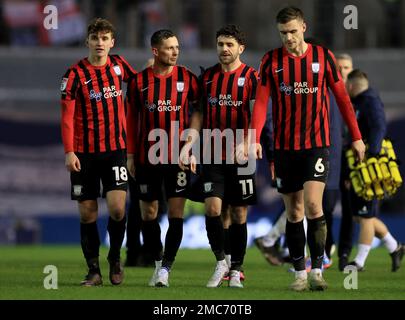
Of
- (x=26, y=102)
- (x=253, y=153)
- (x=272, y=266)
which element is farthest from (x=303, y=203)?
(x=26, y=102)

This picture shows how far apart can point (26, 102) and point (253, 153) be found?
13709 mm

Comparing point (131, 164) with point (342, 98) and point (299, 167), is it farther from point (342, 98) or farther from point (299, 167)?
point (342, 98)

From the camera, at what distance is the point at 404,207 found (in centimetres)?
1855

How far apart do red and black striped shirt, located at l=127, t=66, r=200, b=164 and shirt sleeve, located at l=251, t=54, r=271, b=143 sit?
58cm

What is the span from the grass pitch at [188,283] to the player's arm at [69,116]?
93 cm

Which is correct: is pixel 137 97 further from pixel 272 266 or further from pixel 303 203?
pixel 272 266

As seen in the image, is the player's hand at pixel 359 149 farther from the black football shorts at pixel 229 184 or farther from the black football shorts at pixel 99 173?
the black football shorts at pixel 99 173

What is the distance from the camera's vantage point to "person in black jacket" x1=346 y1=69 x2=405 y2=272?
11047mm

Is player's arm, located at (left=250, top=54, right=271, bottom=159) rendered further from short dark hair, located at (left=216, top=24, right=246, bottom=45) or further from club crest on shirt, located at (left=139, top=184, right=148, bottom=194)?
club crest on shirt, located at (left=139, top=184, right=148, bottom=194)

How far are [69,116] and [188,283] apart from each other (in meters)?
1.67

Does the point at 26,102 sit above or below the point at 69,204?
above

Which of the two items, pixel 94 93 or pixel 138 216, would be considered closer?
pixel 94 93

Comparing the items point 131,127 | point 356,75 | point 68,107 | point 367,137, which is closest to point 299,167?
point 131,127

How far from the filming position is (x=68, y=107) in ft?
29.7
